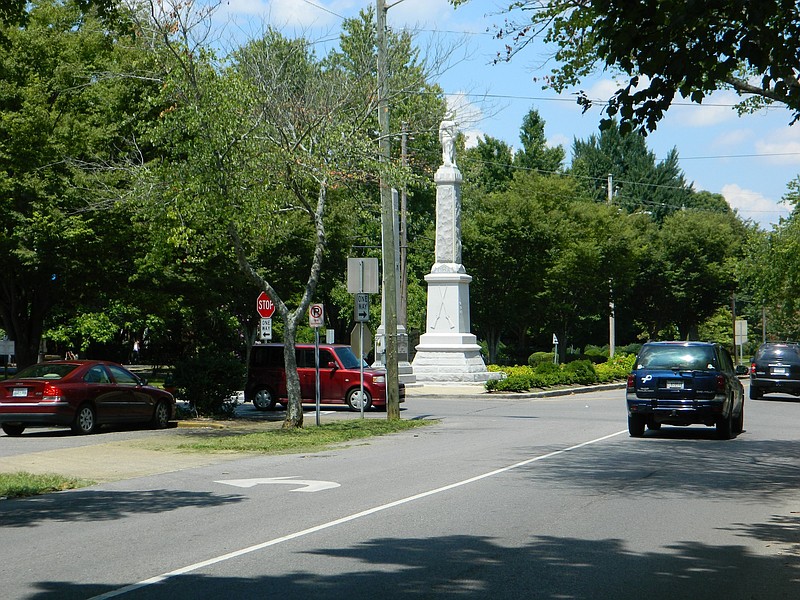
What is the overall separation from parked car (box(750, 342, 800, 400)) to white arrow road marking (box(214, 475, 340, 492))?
85.6 feet

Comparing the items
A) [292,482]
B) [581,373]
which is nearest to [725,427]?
[292,482]

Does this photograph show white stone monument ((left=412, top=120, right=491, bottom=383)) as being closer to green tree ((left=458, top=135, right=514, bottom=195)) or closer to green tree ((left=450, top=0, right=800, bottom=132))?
green tree ((left=450, top=0, right=800, bottom=132))

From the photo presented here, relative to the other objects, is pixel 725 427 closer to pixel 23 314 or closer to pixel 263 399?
pixel 263 399

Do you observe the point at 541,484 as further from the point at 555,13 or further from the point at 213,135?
the point at 213,135

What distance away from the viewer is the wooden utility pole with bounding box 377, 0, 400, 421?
77.6ft

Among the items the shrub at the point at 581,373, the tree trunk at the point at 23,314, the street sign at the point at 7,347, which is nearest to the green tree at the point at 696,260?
the shrub at the point at 581,373

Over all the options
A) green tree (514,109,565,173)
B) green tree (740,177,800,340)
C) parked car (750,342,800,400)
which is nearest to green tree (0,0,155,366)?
parked car (750,342,800,400)

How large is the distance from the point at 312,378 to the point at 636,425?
12.2 metres

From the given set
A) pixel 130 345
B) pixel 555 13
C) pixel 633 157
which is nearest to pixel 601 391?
pixel 555 13

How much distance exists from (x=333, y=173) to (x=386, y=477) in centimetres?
899

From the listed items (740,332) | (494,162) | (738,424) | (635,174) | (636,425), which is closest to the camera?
(636,425)

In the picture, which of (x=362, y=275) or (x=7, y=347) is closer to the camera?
(x=362, y=275)

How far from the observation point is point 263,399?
1239 inches

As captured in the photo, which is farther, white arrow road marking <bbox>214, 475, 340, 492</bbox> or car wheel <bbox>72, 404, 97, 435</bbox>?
car wheel <bbox>72, 404, 97, 435</bbox>
